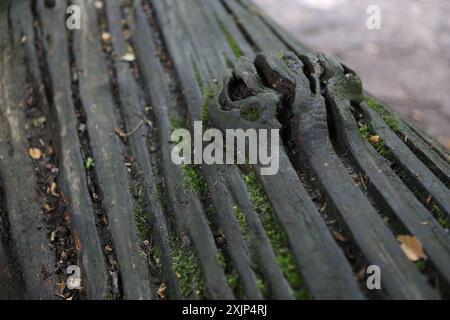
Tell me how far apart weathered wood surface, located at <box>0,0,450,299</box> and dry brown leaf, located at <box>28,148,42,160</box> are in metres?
0.02

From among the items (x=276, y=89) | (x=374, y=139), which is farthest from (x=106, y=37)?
(x=374, y=139)

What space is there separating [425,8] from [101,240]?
421 cm

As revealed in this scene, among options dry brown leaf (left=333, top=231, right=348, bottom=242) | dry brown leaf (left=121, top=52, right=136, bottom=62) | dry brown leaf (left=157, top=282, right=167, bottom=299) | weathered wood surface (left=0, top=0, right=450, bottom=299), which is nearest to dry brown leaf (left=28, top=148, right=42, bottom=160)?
weathered wood surface (left=0, top=0, right=450, bottom=299)

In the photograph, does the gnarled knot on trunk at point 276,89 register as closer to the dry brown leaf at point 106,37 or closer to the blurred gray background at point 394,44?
the dry brown leaf at point 106,37

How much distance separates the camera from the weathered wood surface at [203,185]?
1806mm

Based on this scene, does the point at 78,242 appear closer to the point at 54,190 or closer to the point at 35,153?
the point at 54,190

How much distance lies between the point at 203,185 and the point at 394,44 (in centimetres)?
306

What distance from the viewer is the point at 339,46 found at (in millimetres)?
4523

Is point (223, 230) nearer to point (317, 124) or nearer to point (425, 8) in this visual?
point (317, 124)

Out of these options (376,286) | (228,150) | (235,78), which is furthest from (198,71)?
(376,286)

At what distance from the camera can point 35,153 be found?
8.39 feet

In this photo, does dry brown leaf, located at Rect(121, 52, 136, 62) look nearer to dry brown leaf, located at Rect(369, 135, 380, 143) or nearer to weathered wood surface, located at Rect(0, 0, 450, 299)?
weathered wood surface, located at Rect(0, 0, 450, 299)

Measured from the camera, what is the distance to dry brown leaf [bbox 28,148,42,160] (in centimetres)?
254

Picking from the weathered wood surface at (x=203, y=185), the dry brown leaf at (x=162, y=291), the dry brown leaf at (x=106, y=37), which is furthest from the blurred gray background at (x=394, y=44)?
the dry brown leaf at (x=162, y=291)
